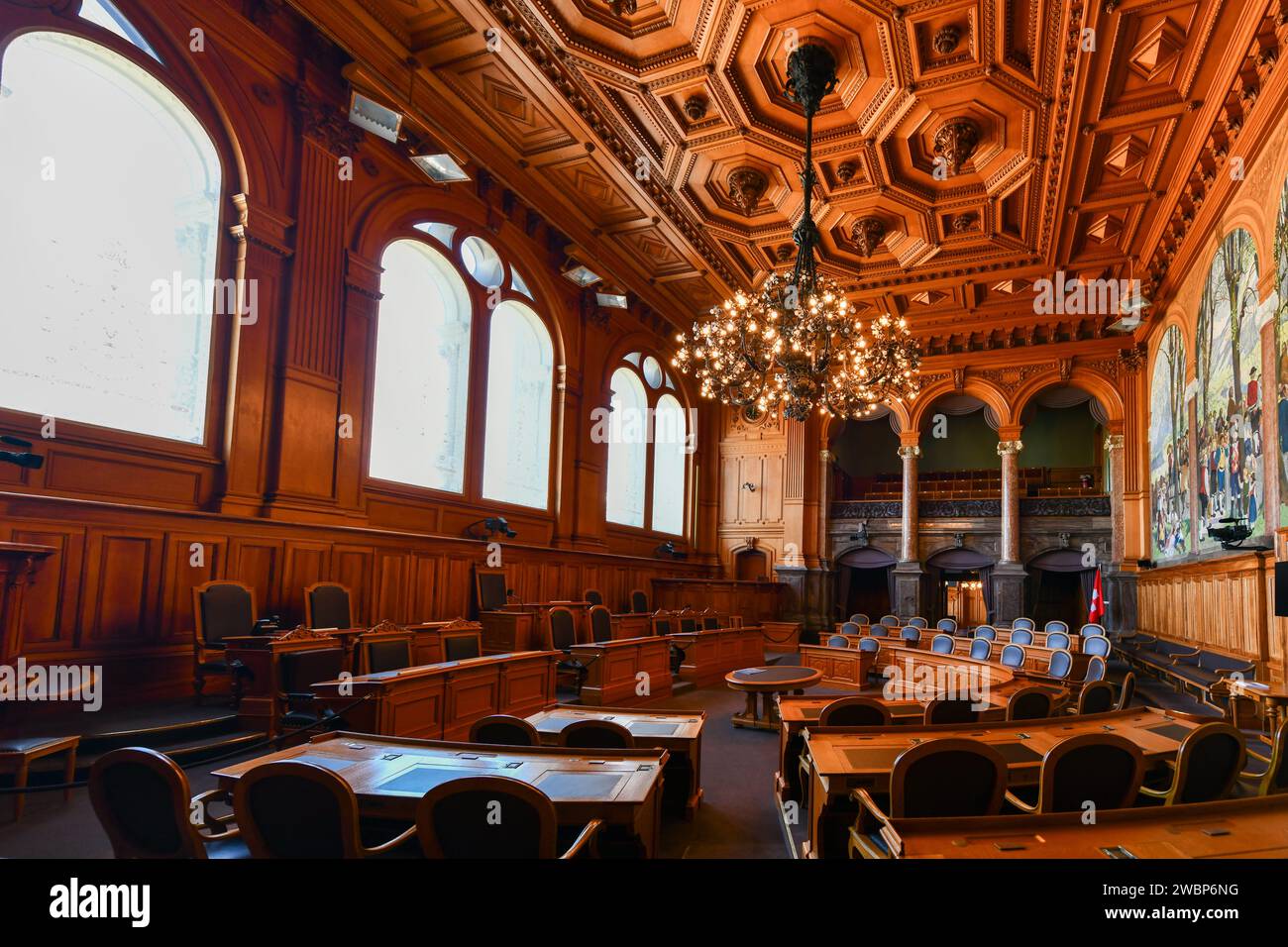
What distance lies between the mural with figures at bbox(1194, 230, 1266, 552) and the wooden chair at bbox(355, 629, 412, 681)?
8419 mm

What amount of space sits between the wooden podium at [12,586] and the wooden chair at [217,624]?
1.48m

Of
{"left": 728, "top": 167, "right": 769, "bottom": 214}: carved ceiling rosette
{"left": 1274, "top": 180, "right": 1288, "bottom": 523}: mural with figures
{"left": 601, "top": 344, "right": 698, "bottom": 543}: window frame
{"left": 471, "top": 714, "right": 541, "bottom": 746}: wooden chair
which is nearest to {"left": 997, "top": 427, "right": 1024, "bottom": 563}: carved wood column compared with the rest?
{"left": 601, "top": 344, "right": 698, "bottom": 543}: window frame

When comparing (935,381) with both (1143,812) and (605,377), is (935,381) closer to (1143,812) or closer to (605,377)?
(605,377)

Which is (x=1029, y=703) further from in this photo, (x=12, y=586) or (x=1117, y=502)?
(x=1117, y=502)

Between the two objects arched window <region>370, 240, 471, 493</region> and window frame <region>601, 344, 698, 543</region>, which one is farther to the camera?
window frame <region>601, 344, 698, 543</region>

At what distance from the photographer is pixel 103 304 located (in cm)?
636

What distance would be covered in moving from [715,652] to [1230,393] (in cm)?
738

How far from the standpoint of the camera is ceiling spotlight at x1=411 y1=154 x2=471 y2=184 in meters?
9.06

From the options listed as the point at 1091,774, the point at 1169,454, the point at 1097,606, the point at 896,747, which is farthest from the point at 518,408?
the point at 1169,454

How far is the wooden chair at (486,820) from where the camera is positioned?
2.35 meters

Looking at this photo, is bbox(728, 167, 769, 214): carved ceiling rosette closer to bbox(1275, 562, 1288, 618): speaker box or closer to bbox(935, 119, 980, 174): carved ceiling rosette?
bbox(935, 119, 980, 174): carved ceiling rosette

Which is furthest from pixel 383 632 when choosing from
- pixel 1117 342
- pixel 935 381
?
pixel 1117 342

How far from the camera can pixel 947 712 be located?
5.00m
